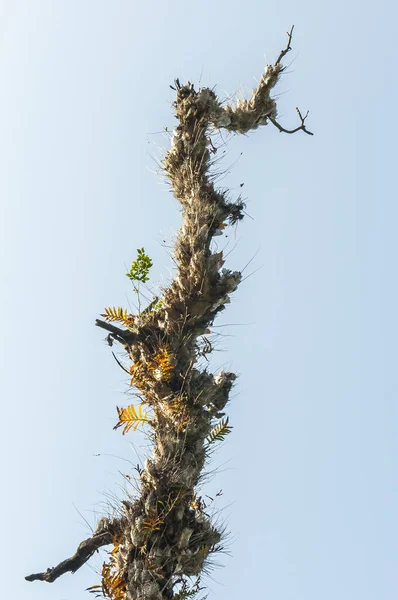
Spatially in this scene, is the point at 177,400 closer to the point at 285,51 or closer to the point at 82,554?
the point at 82,554

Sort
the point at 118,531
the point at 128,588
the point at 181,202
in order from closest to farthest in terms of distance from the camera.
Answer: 1. the point at 128,588
2. the point at 118,531
3. the point at 181,202

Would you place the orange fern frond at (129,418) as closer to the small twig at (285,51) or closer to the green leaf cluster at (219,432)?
the green leaf cluster at (219,432)

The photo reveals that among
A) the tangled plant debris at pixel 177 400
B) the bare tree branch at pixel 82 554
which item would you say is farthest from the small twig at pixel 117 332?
the bare tree branch at pixel 82 554

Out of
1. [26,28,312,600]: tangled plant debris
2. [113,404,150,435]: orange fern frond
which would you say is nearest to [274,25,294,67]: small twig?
[26,28,312,600]: tangled plant debris

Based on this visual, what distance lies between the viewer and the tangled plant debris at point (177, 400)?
375cm

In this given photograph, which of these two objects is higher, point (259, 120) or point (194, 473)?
point (259, 120)

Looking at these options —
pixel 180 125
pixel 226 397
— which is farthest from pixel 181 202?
pixel 226 397

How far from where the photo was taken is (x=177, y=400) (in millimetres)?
4492

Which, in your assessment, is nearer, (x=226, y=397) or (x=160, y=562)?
(x=160, y=562)

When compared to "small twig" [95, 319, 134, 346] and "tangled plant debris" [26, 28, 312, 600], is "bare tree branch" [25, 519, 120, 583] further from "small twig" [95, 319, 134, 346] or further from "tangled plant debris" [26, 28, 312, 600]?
"small twig" [95, 319, 134, 346]

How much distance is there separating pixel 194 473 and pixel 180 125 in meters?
4.06

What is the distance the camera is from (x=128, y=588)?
3.55 metres

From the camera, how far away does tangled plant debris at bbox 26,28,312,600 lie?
3.75 meters

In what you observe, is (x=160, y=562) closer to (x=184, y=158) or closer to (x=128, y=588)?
(x=128, y=588)
